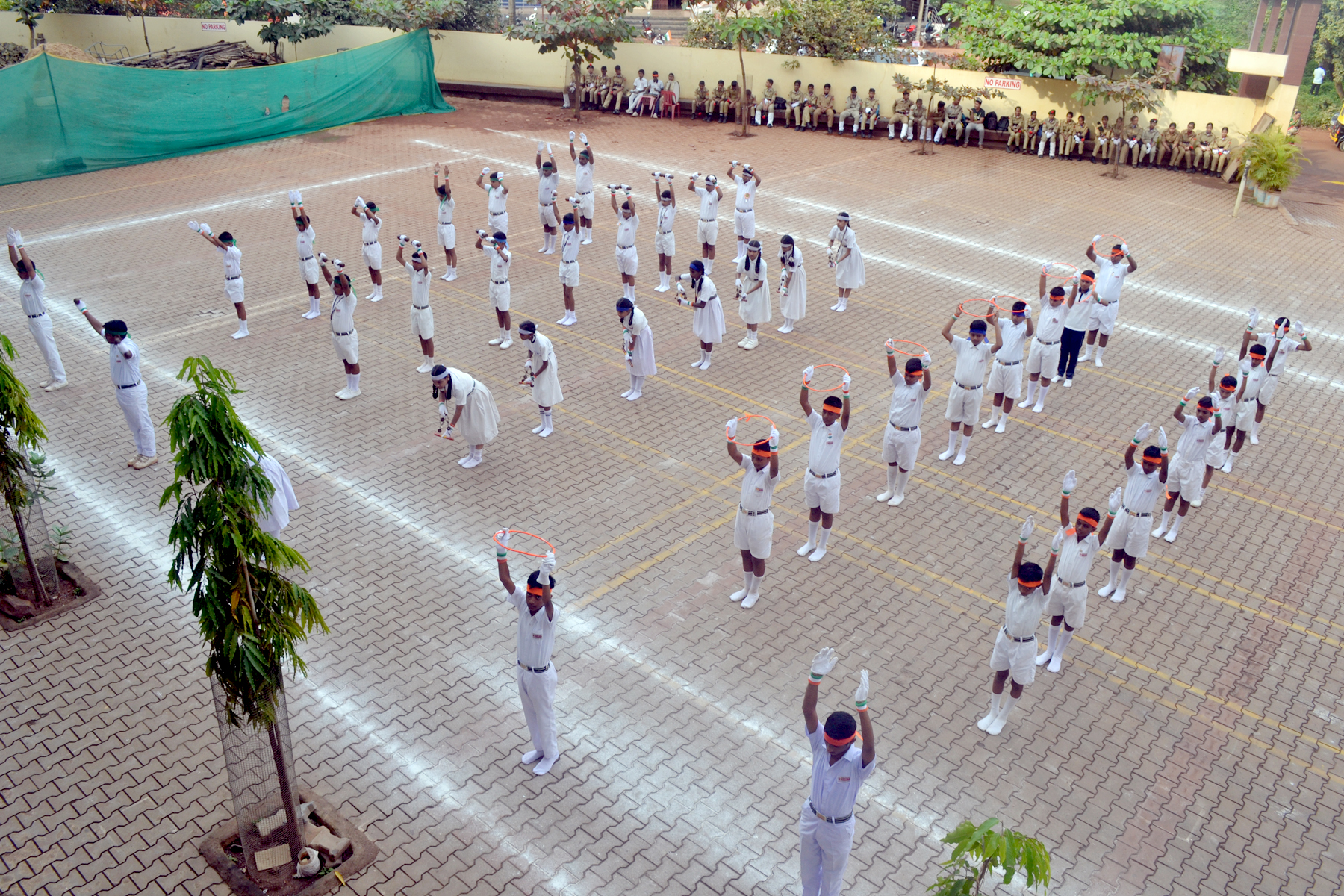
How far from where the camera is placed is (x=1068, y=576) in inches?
335

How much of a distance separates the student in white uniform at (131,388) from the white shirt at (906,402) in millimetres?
8674

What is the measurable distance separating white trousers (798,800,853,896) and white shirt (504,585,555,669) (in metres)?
2.19

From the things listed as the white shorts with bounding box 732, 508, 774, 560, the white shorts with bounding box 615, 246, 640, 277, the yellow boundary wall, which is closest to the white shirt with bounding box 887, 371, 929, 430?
the white shorts with bounding box 732, 508, 774, 560

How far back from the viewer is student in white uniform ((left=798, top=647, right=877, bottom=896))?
615 centimetres

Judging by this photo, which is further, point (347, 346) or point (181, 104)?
point (181, 104)

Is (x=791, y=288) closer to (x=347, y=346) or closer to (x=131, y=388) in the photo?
(x=347, y=346)

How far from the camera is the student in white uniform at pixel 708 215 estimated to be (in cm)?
1727

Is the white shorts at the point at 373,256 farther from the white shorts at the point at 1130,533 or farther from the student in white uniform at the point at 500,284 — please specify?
the white shorts at the point at 1130,533

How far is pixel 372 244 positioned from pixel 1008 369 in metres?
10.0

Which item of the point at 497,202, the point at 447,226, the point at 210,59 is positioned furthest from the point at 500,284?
the point at 210,59

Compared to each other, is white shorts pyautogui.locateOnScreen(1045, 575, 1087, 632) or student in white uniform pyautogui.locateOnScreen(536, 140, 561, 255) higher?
student in white uniform pyautogui.locateOnScreen(536, 140, 561, 255)

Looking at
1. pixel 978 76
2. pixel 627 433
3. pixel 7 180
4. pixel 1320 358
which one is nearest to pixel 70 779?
pixel 627 433

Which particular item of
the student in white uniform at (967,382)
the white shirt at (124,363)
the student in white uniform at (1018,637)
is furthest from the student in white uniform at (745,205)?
the student in white uniform at (1018,637)

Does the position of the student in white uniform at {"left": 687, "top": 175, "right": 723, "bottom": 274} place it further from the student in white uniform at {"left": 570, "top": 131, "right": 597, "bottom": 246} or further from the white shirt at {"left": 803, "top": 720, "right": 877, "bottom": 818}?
the white shirt at {"left": 803, "top": 720, "right": 877, "bottom": 818}
